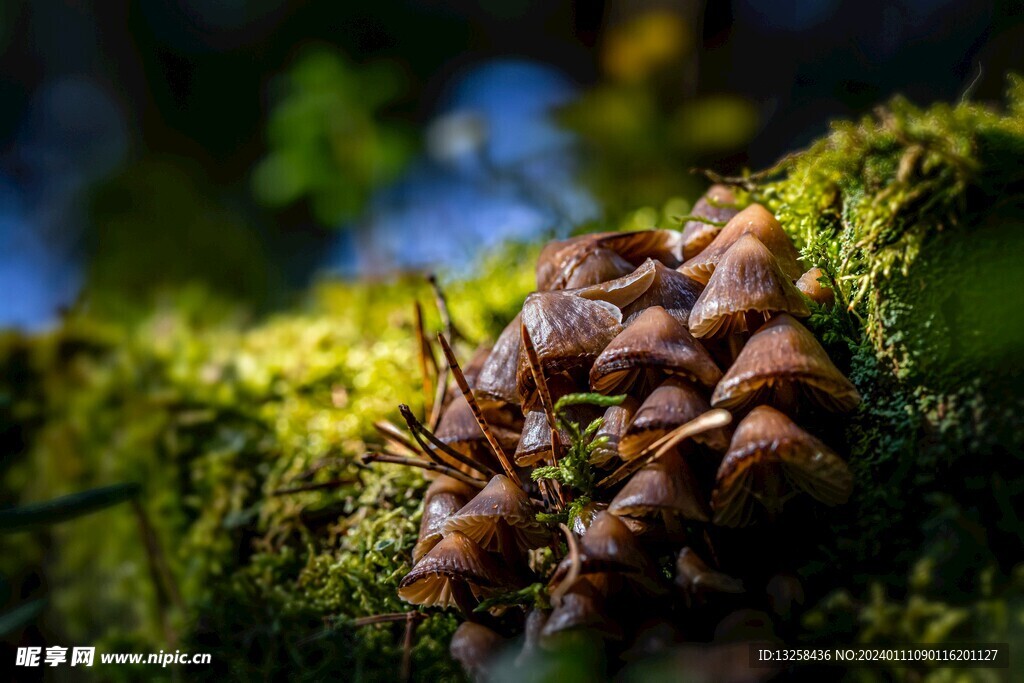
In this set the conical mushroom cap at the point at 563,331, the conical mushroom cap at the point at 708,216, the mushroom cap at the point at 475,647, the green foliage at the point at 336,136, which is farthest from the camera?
the green foliage at the point at 336,136

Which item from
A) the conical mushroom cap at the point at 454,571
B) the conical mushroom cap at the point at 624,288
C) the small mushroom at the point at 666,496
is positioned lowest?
the conical mushroom cap at the point at 454,571

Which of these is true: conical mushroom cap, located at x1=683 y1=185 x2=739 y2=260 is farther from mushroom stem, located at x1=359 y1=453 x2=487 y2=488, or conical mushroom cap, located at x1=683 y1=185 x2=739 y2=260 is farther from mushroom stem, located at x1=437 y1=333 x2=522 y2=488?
mushroom stem, located at x1=359 y1=453 x2=487 y2=488

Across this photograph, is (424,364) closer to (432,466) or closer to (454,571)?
(432,466)

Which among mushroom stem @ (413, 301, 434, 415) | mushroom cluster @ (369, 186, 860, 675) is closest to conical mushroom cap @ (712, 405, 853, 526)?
mushroom cluster @ (369, 186, 860, 675)

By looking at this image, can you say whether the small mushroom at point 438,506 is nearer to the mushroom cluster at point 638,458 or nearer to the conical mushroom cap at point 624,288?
the mushroom cluster at point 638,458

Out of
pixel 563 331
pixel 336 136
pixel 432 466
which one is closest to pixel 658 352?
pixel 563 331

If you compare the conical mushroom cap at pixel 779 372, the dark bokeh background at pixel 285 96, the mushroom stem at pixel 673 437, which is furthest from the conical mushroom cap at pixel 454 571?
the dark bokeh background at pixel 285 96
